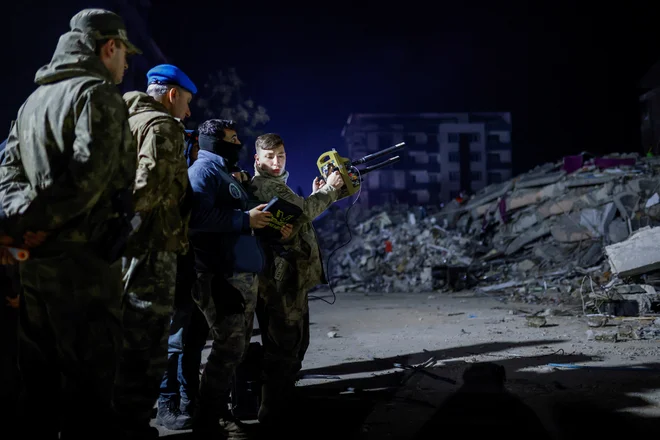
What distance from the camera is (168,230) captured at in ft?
8.91

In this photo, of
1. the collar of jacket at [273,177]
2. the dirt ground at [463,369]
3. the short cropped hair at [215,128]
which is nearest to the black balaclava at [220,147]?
the short cropped hair at [215,128]

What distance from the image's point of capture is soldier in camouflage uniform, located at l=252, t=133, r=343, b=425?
3641 millimetres

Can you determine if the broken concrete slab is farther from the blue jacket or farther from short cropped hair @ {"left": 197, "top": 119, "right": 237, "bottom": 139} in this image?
short cropped hair @ {"left": 197, "top": 119, "right": 237, "bottom": 139}

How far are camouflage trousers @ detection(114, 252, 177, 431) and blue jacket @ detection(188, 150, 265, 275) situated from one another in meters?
0.50

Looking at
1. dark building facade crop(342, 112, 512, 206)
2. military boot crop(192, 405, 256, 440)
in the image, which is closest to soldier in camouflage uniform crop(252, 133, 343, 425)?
military boot crop(192, 405, 256, 440)

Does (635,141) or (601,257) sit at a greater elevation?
(635,141)

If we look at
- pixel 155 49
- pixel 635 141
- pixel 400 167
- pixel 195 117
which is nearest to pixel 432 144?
pixel 400 167

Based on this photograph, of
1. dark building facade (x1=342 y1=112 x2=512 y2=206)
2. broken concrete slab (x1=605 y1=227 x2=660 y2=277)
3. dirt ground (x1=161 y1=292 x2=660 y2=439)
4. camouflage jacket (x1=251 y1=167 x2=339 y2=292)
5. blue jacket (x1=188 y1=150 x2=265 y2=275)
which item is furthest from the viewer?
dark building facade (x1=342 y1=112 x2=512 y2=206)

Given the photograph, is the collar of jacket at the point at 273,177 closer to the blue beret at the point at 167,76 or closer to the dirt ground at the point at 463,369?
the blue beret at the point at 167,76

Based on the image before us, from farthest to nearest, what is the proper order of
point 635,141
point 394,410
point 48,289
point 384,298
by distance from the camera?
point 635,141 → point 384,298 → point 394,410 → point 48,289

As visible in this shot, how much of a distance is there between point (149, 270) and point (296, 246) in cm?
138

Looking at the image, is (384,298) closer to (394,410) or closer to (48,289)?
(394,410)

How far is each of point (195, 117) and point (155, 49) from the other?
657 cm

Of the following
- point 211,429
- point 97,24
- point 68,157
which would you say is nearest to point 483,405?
point 211,429
